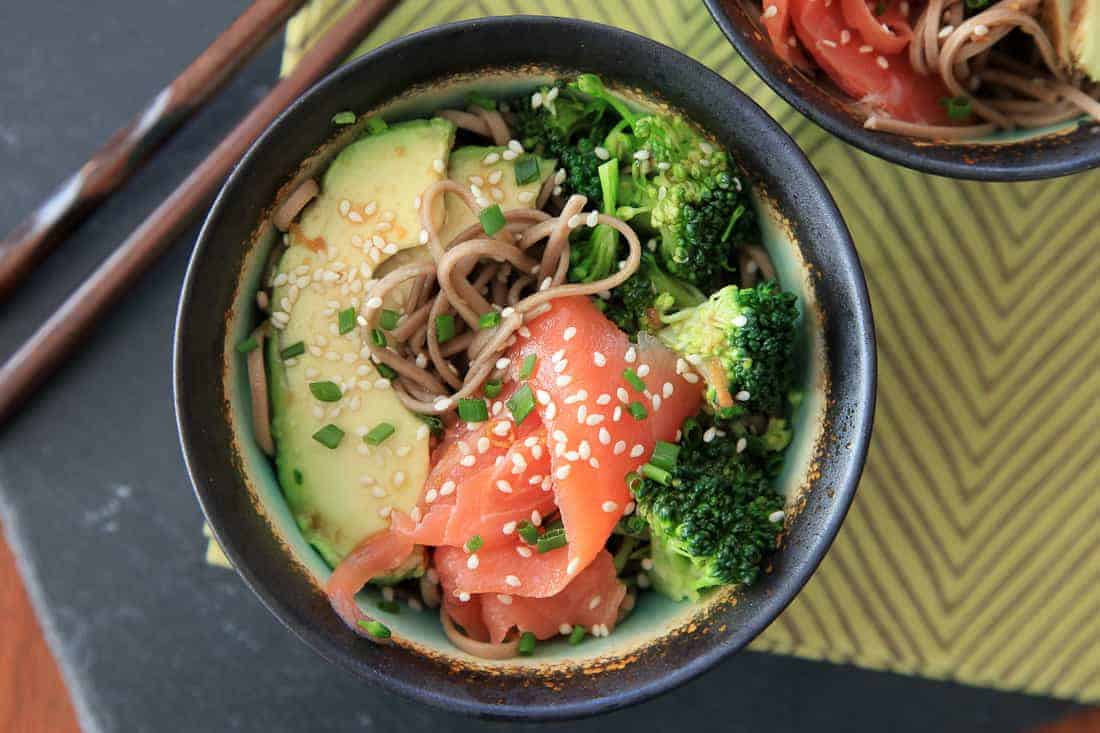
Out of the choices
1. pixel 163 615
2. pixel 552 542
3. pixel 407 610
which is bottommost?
pixel 163 615

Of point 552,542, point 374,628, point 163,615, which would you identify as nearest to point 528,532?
point 552,542

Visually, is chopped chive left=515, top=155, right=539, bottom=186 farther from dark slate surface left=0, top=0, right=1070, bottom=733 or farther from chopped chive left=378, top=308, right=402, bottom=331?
dark slate surface left=0, top=0, right=1070, bottom=733

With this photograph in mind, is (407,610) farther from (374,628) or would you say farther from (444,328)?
(444,328)

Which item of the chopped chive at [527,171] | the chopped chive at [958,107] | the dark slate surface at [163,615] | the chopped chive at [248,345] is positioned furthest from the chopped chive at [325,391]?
the chopped chive at [958,107]

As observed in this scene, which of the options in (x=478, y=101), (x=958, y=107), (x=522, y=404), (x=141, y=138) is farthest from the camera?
(x=141, y=138)

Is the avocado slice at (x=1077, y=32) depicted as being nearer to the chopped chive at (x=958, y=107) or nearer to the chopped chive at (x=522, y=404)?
the chopped chive at (x=958, y=107)

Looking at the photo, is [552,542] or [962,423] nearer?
[552,542]

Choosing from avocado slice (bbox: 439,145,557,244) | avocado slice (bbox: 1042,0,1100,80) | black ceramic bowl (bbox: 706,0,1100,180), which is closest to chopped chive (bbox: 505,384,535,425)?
avocado slice (bbox: 439,145,557,244)
